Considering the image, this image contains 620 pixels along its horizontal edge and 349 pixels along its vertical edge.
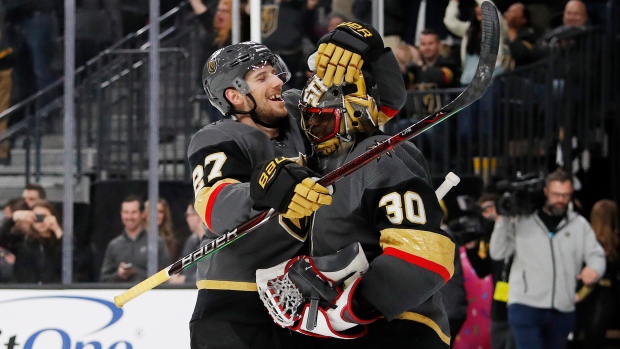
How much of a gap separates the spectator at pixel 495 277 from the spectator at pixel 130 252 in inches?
57.2

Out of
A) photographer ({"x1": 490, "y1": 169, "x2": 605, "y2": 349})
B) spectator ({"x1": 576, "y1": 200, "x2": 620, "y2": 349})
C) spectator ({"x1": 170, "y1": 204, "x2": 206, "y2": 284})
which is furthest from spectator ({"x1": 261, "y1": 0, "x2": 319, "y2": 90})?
spectator ({"x1": 576, "y1": 200, "x2": 620, "y2": 349})

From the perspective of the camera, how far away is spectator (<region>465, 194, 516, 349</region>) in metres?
5.37

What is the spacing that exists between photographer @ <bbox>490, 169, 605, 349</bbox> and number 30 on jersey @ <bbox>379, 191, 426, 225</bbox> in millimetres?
2898

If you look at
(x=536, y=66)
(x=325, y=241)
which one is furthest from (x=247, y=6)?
(x=325, y=241)

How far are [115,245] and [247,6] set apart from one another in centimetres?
129

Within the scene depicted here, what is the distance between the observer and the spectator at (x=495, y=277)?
17.6ft

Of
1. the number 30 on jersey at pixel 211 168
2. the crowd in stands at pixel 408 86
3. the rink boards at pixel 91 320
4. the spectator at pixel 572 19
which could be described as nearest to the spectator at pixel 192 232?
the crowd in stands at pixel 408 86

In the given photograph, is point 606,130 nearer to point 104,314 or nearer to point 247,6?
point 247,6

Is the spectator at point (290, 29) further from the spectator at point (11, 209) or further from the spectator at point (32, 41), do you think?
the spectator at point (11, 209)

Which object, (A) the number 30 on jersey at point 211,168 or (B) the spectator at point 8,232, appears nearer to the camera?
(A) the number 30 on jersey at point 211,168

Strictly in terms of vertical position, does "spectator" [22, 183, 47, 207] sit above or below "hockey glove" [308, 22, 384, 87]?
below

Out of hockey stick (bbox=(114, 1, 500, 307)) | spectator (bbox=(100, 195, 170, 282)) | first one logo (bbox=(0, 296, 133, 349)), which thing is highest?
hockey stick (bbox=(114, 1, 500, 307))

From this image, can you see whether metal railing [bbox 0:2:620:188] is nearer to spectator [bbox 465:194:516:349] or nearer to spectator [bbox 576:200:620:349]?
spectator [bbox 576:200:620:349]

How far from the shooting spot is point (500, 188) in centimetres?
555
